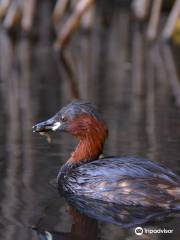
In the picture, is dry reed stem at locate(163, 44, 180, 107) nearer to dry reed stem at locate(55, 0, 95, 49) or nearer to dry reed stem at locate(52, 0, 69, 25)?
dry reed stem at locate(55, 0, 95, 49)

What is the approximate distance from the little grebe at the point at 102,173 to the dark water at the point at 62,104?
24 centimetres

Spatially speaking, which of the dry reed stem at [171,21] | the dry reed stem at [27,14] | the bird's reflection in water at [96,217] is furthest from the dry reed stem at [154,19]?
the bird's reflection in water at [96,217]

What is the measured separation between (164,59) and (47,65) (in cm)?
234

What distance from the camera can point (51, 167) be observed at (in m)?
8.36

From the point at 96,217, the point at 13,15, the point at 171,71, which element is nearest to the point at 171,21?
the point at 171,71

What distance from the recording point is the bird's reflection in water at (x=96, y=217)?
255 inches

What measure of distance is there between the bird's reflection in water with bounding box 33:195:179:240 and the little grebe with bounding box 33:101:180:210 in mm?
65

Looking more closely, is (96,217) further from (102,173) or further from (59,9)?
(59,9)

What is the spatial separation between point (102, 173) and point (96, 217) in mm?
506

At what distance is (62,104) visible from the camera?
11734 mm

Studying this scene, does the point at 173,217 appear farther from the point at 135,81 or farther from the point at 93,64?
the point at 93,64

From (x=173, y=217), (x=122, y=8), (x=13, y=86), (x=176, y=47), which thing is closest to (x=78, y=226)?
(x=173, y=217)

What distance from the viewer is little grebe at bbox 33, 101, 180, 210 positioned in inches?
281

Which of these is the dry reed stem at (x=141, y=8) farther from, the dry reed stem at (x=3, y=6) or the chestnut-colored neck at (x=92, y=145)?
Answer: the chestnut-colored neck at (x=92, y=145)
